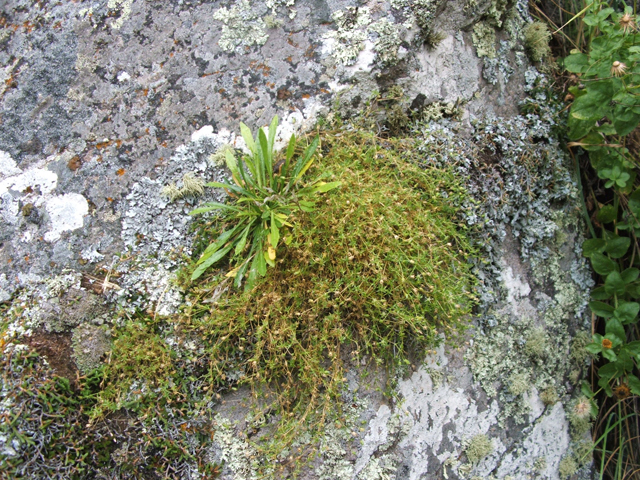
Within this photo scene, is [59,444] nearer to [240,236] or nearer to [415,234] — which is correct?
[240,236]

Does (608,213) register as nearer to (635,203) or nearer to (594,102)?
(635,203)

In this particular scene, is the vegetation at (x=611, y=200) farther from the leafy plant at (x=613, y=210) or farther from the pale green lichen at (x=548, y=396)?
the pale green lichen at (x=548, y=396)

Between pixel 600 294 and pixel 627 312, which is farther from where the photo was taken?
pixel 600 294

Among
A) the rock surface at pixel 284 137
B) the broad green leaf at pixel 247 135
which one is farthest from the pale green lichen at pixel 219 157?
the broad green leaf at pixel 247 135

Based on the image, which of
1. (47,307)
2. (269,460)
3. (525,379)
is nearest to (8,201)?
(47,307)

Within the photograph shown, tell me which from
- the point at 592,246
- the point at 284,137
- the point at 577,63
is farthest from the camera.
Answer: the point at 592,246

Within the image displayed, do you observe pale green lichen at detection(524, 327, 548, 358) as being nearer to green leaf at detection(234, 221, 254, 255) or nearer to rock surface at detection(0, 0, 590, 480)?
rock surface at detection(0, 0, 590, 480)

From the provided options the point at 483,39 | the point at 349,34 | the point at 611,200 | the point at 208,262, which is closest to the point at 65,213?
the point at 208,262
